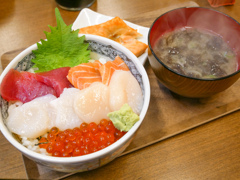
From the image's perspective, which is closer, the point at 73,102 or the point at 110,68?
the point at 73,102

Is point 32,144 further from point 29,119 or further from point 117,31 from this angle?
point 117,31

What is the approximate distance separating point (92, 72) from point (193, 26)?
72 cm

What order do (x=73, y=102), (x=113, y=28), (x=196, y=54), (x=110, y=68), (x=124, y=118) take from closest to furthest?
1. (x=124, y=118)
2. (x=73, y=102)
3. (x=110, y=68)
4. (x=196, y=54)
5. (x=113, y=28)

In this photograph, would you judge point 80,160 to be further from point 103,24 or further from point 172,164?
point 103,24

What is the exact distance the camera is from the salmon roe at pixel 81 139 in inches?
35.9

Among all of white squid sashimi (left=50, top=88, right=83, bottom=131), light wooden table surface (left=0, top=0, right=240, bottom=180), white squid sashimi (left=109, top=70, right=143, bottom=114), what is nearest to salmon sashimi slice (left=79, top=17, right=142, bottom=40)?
white squid sashimi (left=109, top=70, right=143, bottom=114)

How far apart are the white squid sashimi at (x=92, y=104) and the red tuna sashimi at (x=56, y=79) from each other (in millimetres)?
176

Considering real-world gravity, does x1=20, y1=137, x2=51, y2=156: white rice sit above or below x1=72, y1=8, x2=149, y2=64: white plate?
below

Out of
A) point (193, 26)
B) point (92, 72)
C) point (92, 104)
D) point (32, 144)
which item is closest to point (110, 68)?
point (92, 72)

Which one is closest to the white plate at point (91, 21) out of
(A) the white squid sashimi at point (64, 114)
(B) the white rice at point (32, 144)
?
(A) the white squid sashimi at point (64, 114)

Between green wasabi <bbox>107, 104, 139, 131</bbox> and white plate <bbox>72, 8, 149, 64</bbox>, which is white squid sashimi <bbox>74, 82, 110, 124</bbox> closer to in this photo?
green wasabi <bbox>107, 104, 139, 131</bbox>

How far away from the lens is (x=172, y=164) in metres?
1.12

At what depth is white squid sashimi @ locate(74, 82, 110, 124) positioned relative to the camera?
38.8 inches

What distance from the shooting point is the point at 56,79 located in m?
1.14
